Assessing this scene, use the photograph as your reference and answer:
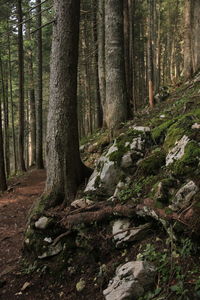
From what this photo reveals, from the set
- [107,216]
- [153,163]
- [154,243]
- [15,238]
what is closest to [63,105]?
[153,163]

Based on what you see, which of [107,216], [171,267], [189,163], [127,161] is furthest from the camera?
[127,161]

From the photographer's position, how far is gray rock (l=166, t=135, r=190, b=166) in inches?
169

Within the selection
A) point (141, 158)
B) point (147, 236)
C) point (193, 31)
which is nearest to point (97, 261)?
point (147, 236)

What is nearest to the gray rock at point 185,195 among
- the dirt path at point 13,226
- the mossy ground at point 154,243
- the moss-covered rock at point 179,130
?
the mossy ground at point 154,243

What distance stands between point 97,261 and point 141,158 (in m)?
2.07

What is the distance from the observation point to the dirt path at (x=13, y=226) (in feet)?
15.4

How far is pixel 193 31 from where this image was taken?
44.1ft

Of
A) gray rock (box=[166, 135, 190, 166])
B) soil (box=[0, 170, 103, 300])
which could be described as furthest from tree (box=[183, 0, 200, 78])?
soil (box=[0, 170, 103, 300])

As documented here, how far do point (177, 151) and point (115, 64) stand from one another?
4265 mm

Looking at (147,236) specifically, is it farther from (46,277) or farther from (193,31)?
(193,31)

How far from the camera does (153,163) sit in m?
4.69

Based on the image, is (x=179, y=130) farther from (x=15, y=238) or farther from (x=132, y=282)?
(x=15, y=238)

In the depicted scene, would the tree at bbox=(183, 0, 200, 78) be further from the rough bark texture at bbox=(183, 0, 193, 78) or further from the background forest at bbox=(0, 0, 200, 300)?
the background forest at bbox=(0, 0, 200, 300)

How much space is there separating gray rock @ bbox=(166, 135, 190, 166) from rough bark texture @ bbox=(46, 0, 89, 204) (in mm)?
2131
